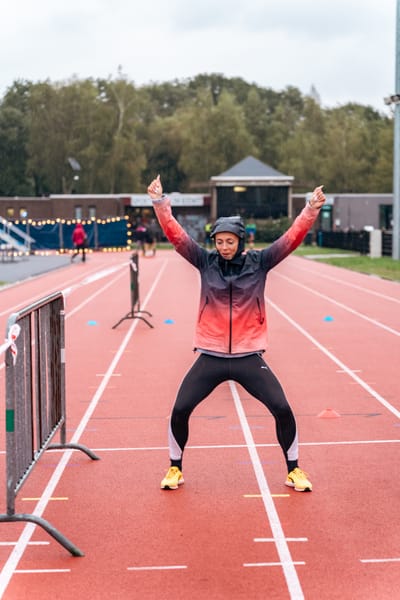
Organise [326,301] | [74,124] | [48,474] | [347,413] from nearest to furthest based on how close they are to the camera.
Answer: [48,474]
[347,413]
[326,301]
[74,124]

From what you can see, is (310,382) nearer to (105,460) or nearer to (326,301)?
(105,460)

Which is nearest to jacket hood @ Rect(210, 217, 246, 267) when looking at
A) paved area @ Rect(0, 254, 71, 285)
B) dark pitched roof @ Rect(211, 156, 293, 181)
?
paved area @ Rect(0, 254, 71, 285)

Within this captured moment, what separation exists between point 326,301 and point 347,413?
12.7 m

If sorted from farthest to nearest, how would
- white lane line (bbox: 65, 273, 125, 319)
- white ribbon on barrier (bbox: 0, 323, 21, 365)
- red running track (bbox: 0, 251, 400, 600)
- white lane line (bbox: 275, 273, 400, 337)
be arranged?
white lane line (bbox: 65, 273, 125, 319), white lane line (bbox: 275, 273, 400, 337), white ribbon on barrier (bbox: 0, 323, 21, 365), red running track (bbox: 0, 251, 400, 600)

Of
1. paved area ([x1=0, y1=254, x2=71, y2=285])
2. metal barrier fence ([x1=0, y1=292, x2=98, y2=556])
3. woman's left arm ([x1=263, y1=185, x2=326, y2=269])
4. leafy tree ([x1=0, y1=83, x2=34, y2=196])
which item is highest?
leafy tree ([x1=0, y1=83, x2=34, y2=196])

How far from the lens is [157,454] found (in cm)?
738

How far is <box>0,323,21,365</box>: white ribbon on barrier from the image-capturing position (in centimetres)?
504

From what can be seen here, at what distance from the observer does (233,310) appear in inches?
Result: 239

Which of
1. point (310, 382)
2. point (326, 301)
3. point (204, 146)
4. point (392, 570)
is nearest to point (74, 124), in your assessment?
point (204, 146)

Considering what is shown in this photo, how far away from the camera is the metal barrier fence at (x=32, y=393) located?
510 centimetres

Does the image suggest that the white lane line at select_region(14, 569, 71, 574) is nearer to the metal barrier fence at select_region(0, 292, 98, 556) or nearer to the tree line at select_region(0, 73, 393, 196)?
the metal barrier fence at select_region(0, 292, 98, 556)

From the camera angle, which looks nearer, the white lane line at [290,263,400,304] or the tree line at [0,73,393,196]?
the white lane line at [290,263,400,304]

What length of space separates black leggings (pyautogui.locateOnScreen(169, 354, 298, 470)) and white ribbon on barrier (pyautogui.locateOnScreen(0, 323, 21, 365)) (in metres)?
1.35

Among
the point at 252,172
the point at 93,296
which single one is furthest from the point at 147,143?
the point at 93,296
